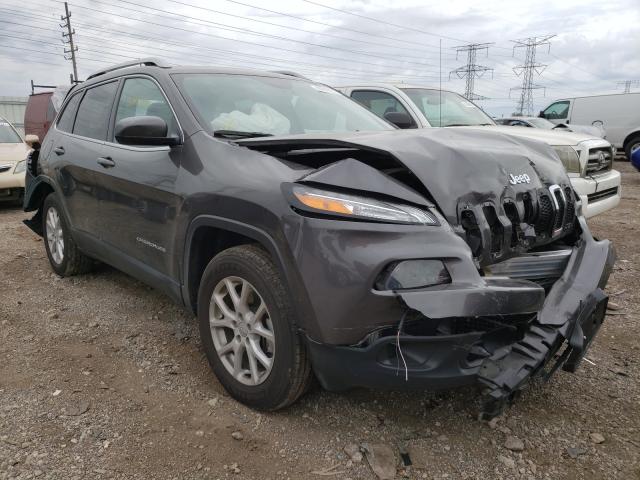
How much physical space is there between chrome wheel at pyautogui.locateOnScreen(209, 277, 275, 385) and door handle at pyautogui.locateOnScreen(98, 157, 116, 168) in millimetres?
1442

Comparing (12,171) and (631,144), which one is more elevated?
(12,171)

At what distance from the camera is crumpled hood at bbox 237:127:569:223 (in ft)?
7.17

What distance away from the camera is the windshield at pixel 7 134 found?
9.42 meters

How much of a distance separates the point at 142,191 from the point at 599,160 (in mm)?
5223

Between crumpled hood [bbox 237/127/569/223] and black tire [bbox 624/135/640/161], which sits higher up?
crumpled hood [bbox 237/127/569/223]

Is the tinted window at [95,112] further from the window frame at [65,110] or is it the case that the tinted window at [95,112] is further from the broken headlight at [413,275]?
the broken headlight at [413,275]

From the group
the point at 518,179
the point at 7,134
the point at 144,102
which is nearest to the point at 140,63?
the point at 144,102

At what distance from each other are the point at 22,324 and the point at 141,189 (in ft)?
4.96

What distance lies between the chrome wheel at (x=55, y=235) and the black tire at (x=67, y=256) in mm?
25

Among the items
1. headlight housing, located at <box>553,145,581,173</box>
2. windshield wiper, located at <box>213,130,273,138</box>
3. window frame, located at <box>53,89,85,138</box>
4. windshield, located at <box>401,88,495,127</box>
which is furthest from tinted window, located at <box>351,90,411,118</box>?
windshield wiper, located at <box>213,130,273,138</box>

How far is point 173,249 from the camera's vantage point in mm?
2891

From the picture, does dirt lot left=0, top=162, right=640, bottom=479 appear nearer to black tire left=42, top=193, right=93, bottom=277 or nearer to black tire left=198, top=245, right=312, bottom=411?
black tire left=198, top=245, right=312, bottom=411

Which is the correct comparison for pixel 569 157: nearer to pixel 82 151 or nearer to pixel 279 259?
pixel 279 259

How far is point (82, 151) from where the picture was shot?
397 centimetres
